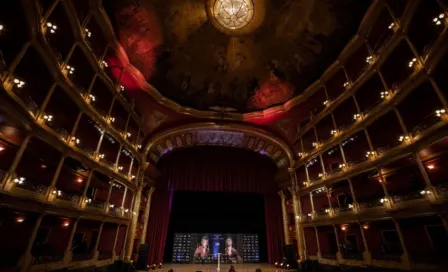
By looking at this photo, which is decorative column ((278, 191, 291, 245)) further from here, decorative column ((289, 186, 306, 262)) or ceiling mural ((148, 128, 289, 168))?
ceiling mural ((148, 128, 289, 168))

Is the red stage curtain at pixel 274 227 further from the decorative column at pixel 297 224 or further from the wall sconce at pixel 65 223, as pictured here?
the wall sconce at pixel 65 223

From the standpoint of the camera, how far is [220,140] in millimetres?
21984

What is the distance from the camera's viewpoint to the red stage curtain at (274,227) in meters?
20.1

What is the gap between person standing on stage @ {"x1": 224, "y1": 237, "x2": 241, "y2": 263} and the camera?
793 inches

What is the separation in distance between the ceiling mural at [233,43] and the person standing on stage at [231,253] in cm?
1308

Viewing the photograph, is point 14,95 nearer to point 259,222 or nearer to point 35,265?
point 35,265

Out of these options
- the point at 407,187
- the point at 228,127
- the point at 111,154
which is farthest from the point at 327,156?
the point at 111,154

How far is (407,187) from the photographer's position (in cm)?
1262

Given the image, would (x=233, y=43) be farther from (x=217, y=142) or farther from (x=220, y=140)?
(x=217, y=142)

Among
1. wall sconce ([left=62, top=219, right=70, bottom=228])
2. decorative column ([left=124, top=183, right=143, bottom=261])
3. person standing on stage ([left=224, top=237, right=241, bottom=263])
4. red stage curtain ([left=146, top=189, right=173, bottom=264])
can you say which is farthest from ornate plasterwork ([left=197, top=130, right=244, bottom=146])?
wall sconce ([left=62, top=219, right=70, bottom=228])

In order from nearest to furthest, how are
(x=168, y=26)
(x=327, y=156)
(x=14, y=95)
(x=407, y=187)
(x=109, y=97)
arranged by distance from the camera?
(x=14, y=95) < (x=407, y=187) < (x=168, y=26) < (x=109, y=97) < (x=327, y=156)

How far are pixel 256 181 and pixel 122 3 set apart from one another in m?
17.9

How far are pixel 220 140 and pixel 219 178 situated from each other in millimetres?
3765

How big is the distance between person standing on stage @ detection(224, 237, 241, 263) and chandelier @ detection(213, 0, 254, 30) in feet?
61.0
